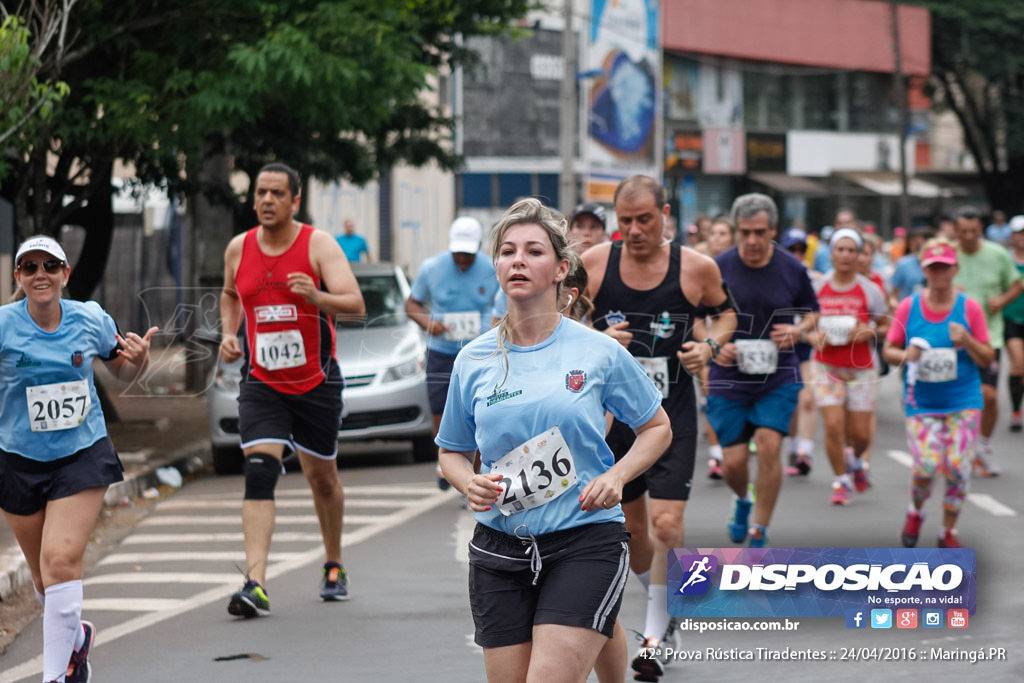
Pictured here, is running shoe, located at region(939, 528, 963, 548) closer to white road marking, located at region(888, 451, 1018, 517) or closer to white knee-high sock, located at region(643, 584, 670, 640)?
white road marking, located at region(888, 451, 1018, 517)

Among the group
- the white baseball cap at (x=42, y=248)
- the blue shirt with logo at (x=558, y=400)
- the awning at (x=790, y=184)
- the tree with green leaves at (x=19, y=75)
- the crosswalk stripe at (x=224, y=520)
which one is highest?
the tree with green leaves at (x=19, y=75)

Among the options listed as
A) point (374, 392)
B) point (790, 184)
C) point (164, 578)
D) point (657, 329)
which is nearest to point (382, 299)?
point (374, 392)

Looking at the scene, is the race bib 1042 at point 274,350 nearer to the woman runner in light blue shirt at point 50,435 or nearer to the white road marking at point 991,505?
the woman runner in light blue shirt at point 50,435

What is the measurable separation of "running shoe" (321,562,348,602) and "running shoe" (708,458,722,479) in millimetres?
5019

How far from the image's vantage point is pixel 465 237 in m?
12.1

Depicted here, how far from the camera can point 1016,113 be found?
2136 inches

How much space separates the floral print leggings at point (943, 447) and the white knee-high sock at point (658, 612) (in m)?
2.76

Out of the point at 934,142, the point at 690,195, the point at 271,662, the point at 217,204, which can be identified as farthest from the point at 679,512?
the point at 934,142

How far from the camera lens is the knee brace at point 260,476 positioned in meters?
7.91

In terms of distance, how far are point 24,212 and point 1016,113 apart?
45.4 meters

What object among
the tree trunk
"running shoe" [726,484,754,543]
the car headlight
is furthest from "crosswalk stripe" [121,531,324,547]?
the tree trunk

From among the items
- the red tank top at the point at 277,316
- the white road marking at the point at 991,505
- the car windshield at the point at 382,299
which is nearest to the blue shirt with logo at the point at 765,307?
the red tank top at the point at 277,316

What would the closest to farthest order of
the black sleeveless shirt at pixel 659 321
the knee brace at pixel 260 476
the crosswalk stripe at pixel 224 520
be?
the black sleeveless shirt at pixel 659 321, the knee brace at pixel 260 476, the crosswalk stripe at pixel 224 520

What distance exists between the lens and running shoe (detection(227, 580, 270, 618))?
7.72 m
